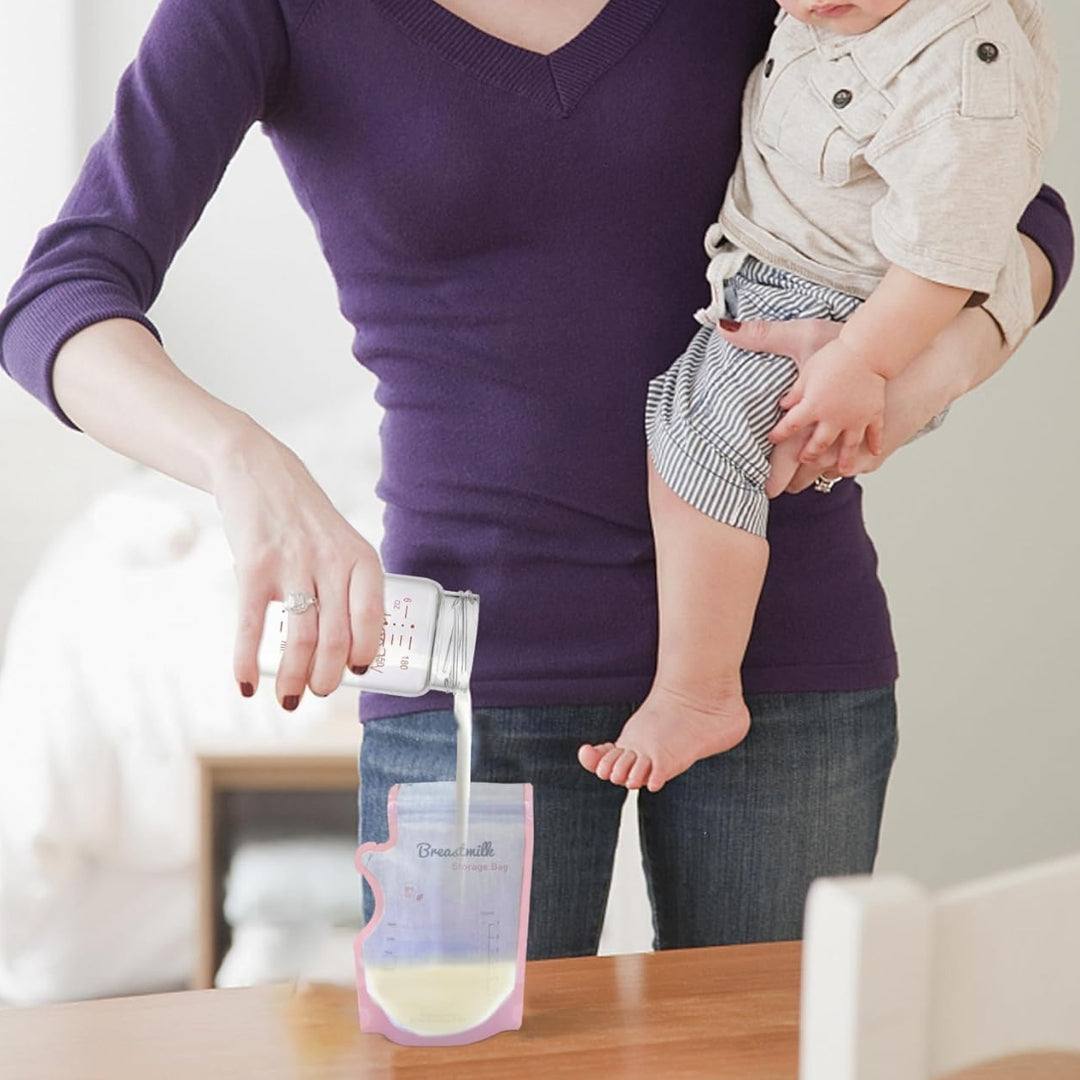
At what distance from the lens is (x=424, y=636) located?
935 mm

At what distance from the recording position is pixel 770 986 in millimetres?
917

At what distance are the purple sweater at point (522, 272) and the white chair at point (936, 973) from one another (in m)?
0.63

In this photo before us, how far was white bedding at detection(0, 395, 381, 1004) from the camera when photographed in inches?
83.8

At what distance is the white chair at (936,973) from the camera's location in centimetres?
43

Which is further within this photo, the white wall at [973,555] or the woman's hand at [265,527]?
the white wall at [973,555]

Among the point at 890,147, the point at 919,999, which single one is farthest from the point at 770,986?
the point at 890,147

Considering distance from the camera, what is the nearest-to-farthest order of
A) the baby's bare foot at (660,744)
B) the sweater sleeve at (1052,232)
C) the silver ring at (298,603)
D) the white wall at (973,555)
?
the silver ring at (298,603) → the baby's bare foot at (660,744) → the sweater sleeve at (1052,232) → the white wall at (973,555)

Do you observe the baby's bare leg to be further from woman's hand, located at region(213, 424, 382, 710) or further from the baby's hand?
woman's hand, located at region(213, 424, 382, 710)

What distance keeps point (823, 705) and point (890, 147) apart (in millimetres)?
415

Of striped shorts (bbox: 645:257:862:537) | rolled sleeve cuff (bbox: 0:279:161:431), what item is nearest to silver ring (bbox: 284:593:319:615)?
rolled sleeve cuff (bbox: 0:279:161:431)

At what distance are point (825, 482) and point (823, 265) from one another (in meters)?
0.17

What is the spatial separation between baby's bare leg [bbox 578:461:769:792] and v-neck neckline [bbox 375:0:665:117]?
11.3 inches

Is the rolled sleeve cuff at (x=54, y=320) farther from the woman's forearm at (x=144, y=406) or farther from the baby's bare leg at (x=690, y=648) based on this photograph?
the baby's bare leg at (x=690, y=648)

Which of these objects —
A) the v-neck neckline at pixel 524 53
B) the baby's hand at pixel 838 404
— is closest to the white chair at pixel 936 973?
the baby's hand at pixel 838 404
